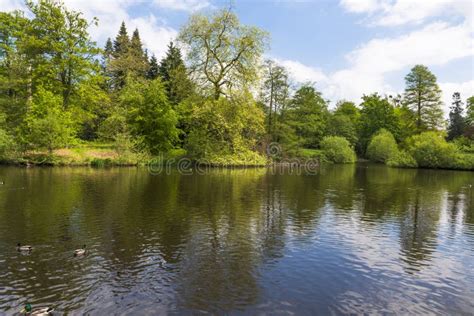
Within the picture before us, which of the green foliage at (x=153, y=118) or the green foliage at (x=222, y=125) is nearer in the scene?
the green foliage at (x=222, y=125)

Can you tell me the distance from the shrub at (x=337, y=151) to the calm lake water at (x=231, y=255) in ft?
151

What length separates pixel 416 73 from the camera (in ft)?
220

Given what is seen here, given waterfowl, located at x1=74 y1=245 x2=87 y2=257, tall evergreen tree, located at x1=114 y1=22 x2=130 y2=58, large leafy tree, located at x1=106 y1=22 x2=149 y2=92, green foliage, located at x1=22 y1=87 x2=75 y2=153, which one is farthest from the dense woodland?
waterfowl, located at x1=74 y1=245 x2=87 y2=257

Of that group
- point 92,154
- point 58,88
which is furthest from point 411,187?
point 58,88

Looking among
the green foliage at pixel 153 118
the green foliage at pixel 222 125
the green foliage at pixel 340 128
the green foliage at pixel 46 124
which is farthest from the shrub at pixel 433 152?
the green foliage at pixel 46 124

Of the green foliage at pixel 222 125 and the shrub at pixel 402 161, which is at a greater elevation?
the green foliage at pixel 222 125

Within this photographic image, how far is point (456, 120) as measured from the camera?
76875mm

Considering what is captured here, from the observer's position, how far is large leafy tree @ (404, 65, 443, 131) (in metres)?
65.9

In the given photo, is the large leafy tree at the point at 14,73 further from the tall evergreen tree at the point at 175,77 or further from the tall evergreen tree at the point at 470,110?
the tall evergreen tree at the point at 470,110

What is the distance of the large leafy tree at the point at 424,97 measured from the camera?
6594cm

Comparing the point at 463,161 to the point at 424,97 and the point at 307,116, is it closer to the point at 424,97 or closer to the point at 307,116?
the point at 424,97

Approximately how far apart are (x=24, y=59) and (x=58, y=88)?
17.8 feet

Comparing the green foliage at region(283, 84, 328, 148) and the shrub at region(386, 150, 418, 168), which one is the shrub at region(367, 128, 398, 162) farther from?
the green foliage at region(283, 84, 328, 148)

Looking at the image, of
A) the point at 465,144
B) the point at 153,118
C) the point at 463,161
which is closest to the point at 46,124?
the point at 153,118
